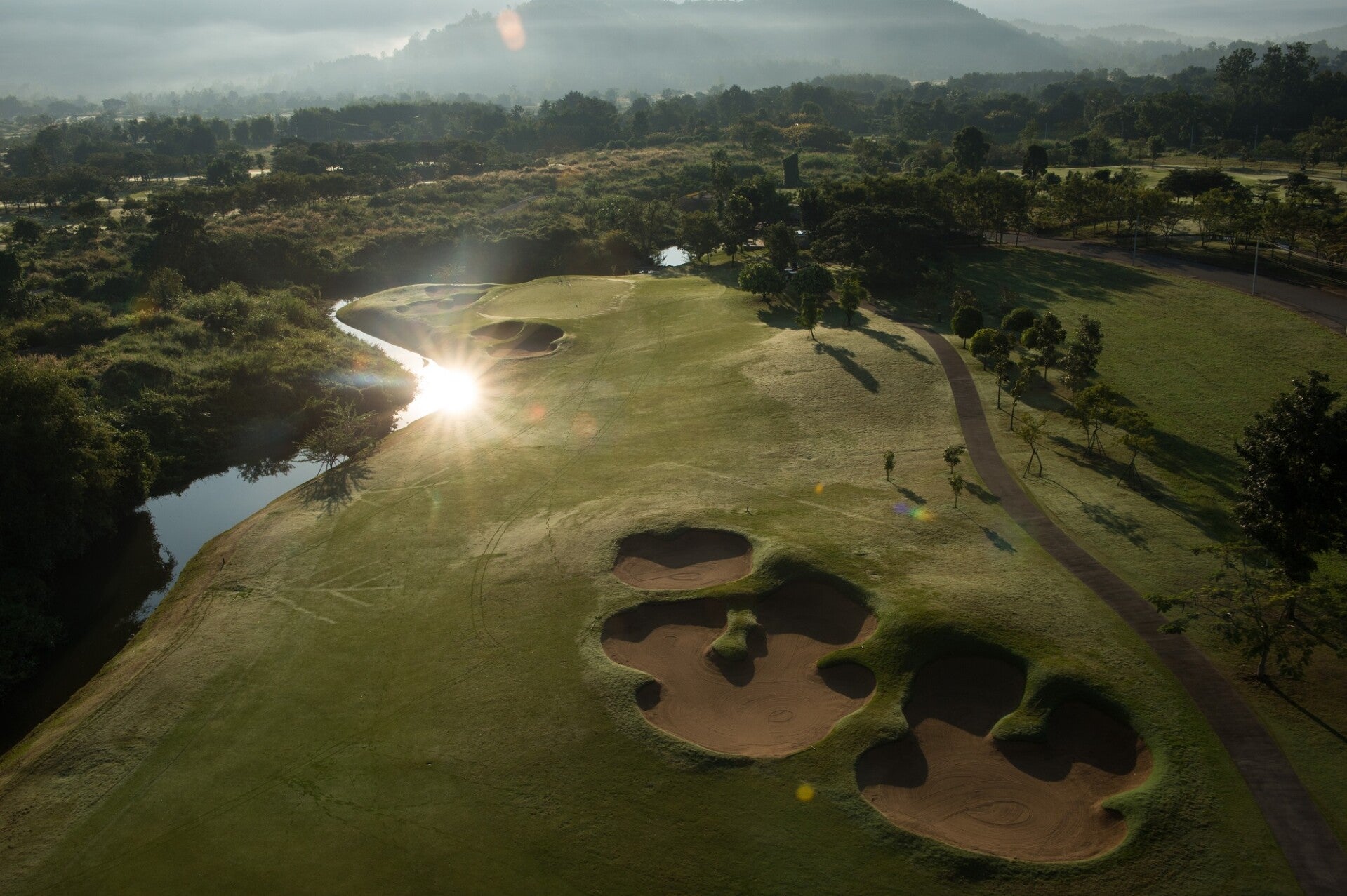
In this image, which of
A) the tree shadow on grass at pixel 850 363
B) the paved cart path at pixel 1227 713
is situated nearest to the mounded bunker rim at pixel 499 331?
the tree shadow on grass at pixel 850 363

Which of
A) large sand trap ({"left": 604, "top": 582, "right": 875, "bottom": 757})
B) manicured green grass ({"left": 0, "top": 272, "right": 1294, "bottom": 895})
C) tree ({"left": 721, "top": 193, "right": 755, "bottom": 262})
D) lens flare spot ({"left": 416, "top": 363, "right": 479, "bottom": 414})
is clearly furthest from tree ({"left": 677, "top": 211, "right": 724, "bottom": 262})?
large sand trap ({"left": 604, "top": 582, "right": 875, "bottom": 757})

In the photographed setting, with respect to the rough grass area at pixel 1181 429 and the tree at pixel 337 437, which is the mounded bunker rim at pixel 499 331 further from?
the rough grass area at pixel 1181 429

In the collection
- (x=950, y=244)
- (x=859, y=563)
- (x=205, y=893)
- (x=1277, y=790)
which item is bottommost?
(x=205, y=893)

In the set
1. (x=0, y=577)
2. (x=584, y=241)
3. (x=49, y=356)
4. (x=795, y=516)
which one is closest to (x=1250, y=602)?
(x=795, y=516)

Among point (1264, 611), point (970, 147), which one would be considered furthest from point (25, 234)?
point (970, 147)

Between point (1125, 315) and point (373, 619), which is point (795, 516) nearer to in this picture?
point (373, 619)

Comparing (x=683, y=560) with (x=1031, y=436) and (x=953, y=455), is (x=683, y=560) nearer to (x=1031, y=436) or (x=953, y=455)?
(x=953, y=455)

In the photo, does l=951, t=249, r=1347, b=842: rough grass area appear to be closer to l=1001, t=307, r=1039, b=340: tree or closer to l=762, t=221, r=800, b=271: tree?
l=1001, t=307, r=1039, b=340: tree
